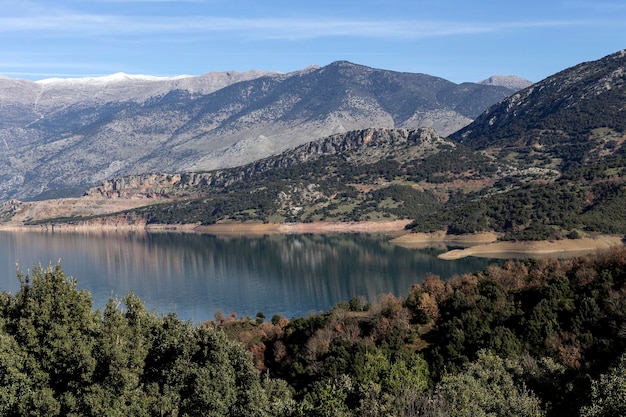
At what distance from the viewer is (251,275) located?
148625mm

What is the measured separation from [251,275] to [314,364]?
3805 inches

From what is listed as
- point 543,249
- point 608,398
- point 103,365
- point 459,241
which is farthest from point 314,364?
point 459,241

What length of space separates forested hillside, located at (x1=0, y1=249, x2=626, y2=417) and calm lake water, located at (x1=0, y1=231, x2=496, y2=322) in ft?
157

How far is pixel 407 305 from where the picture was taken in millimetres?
66812

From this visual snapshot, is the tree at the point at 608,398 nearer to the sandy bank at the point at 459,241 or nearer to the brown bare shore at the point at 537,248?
the brown bare shore at the point at 537,248

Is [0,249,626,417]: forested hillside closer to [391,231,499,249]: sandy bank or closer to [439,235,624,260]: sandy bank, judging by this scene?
[439,235,624,260]: sandy bank

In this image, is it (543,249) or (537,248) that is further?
(537,248)

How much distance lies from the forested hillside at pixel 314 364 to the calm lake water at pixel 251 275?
47779mm

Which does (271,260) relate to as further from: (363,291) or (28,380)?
(28,380)

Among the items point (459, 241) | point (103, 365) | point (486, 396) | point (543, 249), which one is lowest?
point (459, 241)

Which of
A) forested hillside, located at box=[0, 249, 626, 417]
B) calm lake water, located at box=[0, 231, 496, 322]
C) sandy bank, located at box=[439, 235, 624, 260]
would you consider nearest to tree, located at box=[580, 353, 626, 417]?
forested hillside, located at box=[0, 249, 626, 417]

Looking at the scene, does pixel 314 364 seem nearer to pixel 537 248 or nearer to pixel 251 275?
pixel 251 275

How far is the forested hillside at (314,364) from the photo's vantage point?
102 ft

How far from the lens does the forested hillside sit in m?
31.1
